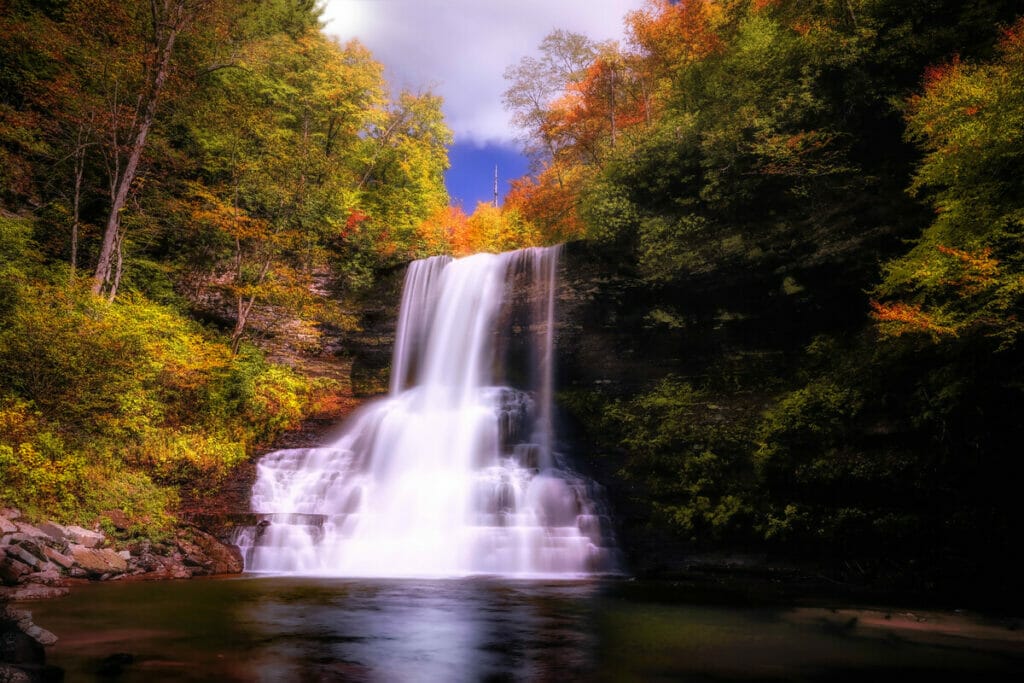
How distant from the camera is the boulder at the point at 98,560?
9.04m

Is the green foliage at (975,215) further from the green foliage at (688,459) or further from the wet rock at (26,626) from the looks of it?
the wet rock at (26,626)

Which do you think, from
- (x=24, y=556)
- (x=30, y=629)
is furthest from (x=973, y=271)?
(x=24, y=556)

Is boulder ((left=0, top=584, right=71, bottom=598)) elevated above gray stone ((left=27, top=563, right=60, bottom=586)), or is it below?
below

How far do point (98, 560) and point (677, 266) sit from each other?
14560mm

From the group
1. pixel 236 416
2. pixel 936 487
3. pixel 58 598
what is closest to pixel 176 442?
pixel 236 416

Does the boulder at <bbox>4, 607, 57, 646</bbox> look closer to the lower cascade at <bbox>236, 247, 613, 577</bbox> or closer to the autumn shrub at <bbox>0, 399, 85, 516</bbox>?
the autumn shrub at <bbox>0, 399, 85, 516</bbox>

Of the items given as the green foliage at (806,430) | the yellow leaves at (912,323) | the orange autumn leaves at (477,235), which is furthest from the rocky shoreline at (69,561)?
the orange autumn leaves at (477,235)

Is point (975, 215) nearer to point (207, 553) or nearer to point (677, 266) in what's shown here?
point (677, 266)

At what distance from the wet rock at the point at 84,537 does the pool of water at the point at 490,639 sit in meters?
1.57

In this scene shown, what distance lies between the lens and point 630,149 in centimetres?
1917

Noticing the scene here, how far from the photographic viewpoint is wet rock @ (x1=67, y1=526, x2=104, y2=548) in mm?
9547

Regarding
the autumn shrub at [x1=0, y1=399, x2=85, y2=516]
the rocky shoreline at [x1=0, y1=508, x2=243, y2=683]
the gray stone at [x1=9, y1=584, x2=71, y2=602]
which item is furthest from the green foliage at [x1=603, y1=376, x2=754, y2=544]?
the autumn shrub at [x1=0, y1=399, x2=85, y2=516]

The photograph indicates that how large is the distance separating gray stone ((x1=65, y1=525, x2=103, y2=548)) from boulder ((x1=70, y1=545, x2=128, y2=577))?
17 cm

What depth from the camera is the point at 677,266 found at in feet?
52.7
